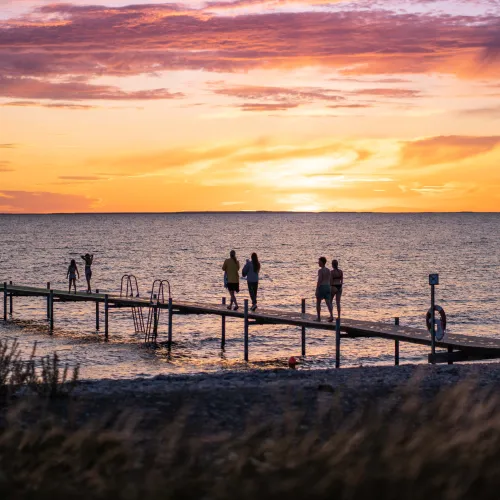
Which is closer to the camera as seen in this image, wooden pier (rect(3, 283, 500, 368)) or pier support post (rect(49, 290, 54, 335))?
wooden pier (rect(3, 283, 500, 368))

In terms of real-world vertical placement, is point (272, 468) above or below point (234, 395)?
above

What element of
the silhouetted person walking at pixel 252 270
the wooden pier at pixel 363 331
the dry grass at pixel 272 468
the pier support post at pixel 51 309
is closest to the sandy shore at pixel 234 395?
the dry grass at pixel 272 468

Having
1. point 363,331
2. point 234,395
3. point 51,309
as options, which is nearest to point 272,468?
point 234,395

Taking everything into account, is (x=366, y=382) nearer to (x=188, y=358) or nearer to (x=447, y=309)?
(x=188, y=358)

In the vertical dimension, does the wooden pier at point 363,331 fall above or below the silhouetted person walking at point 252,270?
below

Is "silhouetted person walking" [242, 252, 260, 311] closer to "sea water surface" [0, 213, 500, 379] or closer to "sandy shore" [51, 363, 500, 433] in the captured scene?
"sea water surface" [0, 213, 500, 379]

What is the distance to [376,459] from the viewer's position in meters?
7.00

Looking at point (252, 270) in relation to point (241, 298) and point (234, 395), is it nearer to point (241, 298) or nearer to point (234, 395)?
point (234, 395)

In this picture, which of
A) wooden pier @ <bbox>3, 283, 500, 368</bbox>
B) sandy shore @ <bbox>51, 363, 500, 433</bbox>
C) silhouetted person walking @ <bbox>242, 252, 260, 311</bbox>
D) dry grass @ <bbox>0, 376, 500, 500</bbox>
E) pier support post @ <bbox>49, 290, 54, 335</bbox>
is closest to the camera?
dry grass @ <bbox>0, 376, 500, 500</bbox>

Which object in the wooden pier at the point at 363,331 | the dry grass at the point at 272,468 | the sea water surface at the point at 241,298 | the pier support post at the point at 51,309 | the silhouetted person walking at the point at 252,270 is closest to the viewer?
the dry grass at the point at 272,468

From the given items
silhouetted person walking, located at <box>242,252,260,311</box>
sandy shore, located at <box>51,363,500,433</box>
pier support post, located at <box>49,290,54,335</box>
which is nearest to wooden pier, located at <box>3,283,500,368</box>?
silhouetted person walking, located at <box>242,252,260,311</box>

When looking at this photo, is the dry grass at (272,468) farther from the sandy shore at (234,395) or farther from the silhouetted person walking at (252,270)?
the silhouetted person walking at (252,270)

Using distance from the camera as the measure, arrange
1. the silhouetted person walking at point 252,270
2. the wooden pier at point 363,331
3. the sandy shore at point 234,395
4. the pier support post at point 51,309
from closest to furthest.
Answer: the sandy shore at point 234,395
the wooden pier at point 363,331
the silhouetted person walking at point 252,270
the pier support post at point 51,309

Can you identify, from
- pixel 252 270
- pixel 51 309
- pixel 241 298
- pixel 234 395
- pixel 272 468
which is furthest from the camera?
pixel 241 298
